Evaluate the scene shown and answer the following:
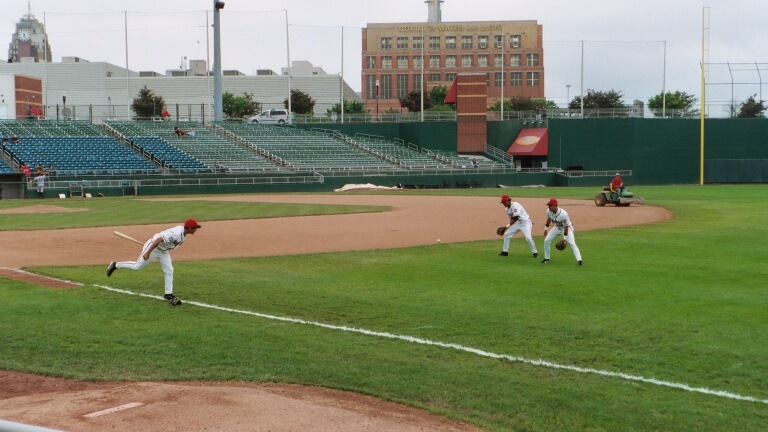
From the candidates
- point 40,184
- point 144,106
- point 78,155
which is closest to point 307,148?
point 78,155

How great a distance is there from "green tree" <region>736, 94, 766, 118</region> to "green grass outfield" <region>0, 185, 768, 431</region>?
59417 millimetres

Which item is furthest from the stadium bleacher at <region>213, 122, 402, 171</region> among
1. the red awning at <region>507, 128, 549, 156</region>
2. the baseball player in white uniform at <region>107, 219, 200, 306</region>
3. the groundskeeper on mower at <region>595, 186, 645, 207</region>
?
the baseball player in white uniform at <region>107, 219, 200, 306</region>

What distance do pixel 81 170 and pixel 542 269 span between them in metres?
43.2

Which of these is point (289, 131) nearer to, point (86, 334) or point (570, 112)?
point (570, 112)

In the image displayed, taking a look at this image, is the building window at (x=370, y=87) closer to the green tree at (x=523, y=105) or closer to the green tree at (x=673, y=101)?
the green tree at (x=523, y=105)

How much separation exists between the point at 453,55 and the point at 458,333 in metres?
125

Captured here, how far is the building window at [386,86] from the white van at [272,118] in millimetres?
52775

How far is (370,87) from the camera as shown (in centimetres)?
13775

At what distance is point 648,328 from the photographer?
12.8 metres

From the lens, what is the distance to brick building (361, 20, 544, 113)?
436 feet

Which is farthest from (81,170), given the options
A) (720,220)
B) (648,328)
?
(648,328)

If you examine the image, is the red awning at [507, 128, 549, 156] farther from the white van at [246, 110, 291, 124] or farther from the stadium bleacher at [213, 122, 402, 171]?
the white van at [246, 110, 291, 124]

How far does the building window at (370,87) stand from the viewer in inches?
5369

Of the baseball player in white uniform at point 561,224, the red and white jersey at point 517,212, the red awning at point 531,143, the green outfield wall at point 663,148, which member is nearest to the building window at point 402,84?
the red awning at point 531,143
